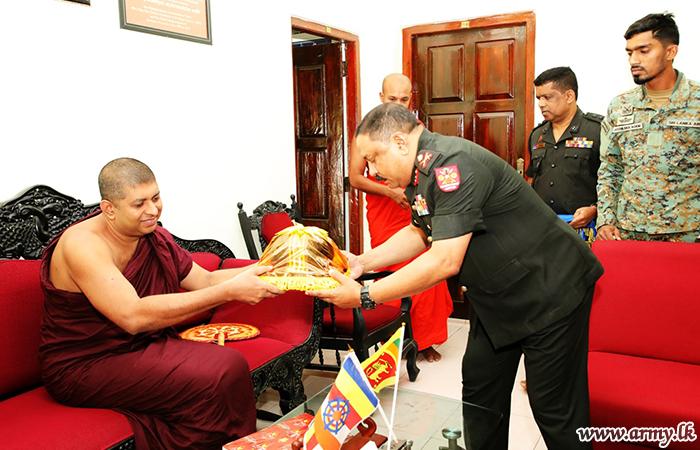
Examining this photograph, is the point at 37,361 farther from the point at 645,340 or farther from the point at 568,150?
the point at 568,150

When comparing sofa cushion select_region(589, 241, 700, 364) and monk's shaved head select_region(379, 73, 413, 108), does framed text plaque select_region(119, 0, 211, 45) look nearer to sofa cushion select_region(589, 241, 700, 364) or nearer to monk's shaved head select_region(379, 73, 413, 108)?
monk's shaved head select_region(379, 73, 413, 108)

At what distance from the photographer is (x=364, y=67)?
4.41 metres

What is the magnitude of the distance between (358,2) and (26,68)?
2.80m

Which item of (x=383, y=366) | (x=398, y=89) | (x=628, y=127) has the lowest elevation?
(x=383, y=366)

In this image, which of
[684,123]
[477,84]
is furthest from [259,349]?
[477,84]

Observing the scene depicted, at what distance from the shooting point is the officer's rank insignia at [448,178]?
153 centimetres

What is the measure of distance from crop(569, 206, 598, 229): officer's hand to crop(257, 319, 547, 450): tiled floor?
893mm

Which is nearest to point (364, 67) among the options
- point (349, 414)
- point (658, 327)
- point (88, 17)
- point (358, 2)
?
point (358, 2)

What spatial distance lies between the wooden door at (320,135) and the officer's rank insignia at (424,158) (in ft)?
9.31

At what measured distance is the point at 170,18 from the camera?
8.92 ft

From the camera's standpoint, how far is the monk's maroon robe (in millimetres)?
1749

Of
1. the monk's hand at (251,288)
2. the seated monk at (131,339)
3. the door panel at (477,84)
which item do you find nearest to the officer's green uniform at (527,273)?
the monk's hand at (251,288)

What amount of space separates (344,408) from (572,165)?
227 centimetres

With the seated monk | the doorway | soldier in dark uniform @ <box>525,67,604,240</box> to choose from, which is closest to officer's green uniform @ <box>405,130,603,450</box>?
the seated monk
